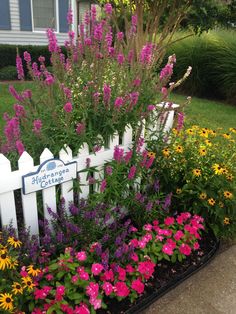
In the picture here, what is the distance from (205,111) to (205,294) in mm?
5810

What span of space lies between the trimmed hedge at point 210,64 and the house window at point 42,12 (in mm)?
5642

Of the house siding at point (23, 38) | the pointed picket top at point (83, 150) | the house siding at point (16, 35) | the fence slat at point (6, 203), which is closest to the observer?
the fence slat at point (6, 203)

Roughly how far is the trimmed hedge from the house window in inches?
222

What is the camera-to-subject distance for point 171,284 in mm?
2420

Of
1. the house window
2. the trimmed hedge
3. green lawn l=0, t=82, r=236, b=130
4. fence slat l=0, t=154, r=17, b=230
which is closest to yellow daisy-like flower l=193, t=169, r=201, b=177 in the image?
fence slat l=0, t=154, r=17, b=230

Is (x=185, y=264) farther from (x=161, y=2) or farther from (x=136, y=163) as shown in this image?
(x=161, y=2)

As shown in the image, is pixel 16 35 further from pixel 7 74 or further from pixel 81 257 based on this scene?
pixel 81 257

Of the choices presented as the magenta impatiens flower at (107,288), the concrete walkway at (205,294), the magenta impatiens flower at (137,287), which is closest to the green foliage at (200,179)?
the concrete walkway at (205,294)

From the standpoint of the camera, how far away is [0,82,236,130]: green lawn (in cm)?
646

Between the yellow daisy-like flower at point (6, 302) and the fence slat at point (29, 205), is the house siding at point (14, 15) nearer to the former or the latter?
the fence slat at point (29, 205)

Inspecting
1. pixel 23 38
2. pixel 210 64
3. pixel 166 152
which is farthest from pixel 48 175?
pixel 23 38

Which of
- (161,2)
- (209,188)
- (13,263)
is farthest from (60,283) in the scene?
(161,2)

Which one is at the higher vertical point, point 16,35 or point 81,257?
point 16,35

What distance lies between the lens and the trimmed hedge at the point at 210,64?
866cm
